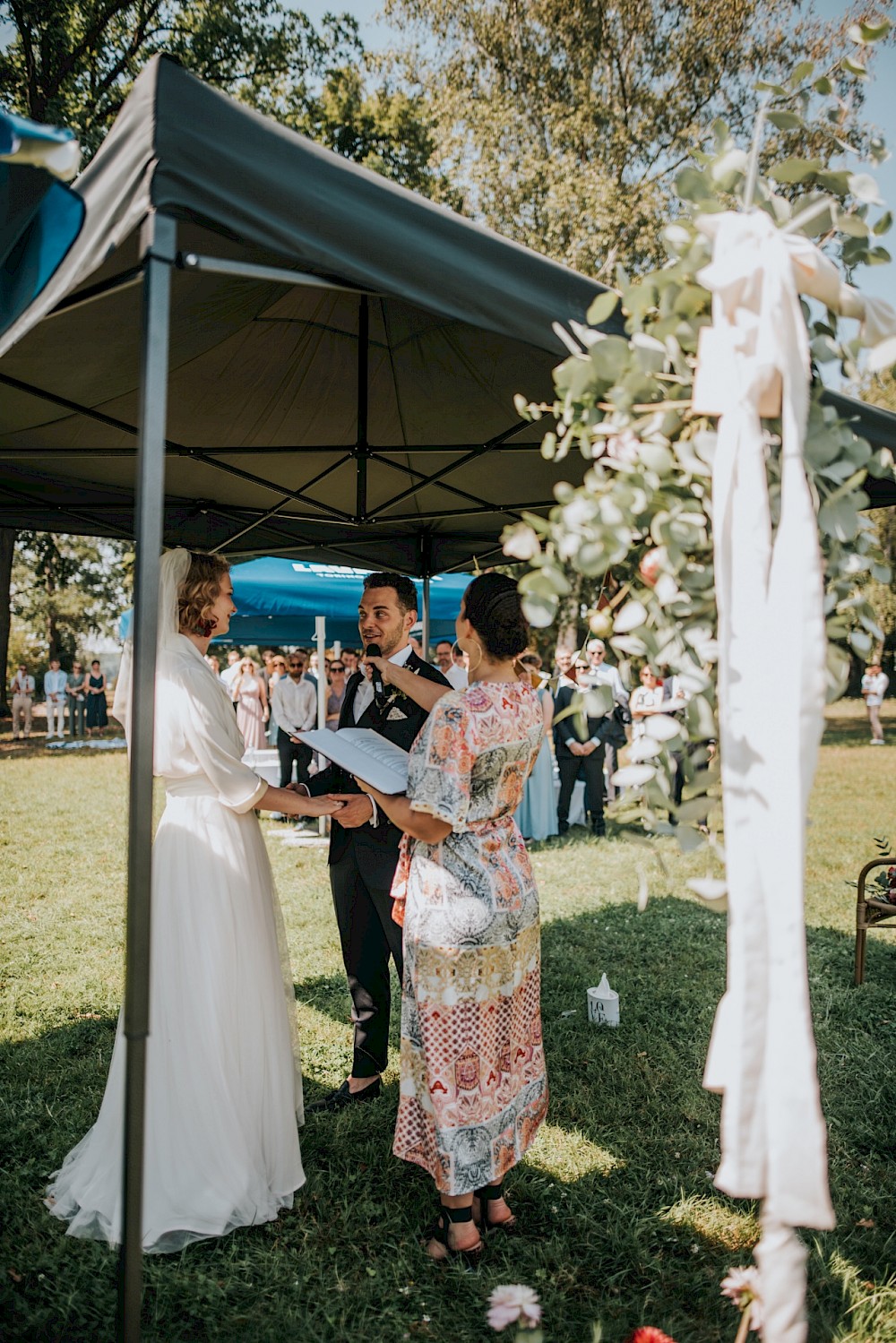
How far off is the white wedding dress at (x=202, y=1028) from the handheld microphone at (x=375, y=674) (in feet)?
3.10

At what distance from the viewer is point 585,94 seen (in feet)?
58.9

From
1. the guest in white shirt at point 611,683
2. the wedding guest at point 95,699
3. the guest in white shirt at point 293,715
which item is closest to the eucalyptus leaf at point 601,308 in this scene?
the guest in white shirt at point 611,683

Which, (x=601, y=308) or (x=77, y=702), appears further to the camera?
(x=77, y=702)

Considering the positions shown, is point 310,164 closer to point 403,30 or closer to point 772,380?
point 772,380

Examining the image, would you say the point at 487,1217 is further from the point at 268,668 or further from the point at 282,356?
the point at 268,668

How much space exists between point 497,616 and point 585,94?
18.8 metres

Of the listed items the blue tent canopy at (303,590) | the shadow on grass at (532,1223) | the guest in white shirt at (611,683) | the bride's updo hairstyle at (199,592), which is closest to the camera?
the shadow on grass at (532,1223)

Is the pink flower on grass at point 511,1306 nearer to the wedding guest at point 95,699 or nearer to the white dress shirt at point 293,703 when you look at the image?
the white dress shirt at point 293,703

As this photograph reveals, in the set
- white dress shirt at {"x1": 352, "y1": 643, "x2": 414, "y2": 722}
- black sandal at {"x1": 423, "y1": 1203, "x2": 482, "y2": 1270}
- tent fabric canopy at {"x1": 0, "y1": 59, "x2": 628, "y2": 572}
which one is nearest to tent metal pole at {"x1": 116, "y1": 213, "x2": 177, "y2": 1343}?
tent fabric canopy at {"x1": 0, "y1": 59, "x2": 628, "y2": 572}

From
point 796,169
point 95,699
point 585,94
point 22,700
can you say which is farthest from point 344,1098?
point 95,699

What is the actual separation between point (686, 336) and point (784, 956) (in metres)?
1.13

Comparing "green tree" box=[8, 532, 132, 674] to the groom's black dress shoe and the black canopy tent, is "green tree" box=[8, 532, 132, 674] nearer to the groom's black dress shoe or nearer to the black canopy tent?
the black canopy tent

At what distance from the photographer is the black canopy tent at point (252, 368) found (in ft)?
6.28

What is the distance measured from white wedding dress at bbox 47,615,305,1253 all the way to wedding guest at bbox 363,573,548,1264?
51cm
